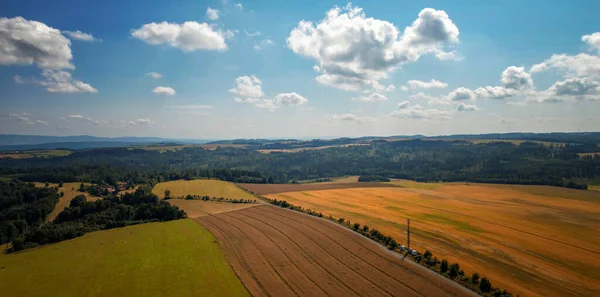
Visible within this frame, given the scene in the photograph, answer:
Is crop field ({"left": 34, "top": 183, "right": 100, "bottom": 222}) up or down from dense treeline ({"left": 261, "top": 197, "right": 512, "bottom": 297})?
down

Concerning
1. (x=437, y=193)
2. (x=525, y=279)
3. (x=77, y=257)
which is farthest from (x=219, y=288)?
(x=437, y=193)

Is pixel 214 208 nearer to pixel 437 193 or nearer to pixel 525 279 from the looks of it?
pixel 525 279

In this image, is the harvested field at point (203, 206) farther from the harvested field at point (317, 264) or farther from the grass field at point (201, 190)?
the harvested field at point (317, 264)

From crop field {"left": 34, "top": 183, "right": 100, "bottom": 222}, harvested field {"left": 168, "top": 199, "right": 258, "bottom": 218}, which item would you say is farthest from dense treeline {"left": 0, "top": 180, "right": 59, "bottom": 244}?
harvested field {"left": 168, "top": 199, "right": 258, "bottom": 218}

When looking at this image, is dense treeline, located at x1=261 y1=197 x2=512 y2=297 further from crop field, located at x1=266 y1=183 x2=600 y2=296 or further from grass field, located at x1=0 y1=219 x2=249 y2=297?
grass field, located at x1=0 y1=219 x2=249 y2=297

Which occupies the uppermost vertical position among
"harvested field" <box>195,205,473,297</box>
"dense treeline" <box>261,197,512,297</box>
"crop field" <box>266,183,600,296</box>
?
"dense treeline" <box>261,197,512,297</box>

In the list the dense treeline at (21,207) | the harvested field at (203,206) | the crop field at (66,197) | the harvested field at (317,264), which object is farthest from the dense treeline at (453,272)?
the crop field at (66,197)

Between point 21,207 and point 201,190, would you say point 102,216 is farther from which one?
point 201,190
